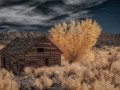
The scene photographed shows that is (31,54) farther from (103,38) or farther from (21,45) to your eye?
(103,38)

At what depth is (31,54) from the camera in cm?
3011

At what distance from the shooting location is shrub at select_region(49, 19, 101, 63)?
122 feet

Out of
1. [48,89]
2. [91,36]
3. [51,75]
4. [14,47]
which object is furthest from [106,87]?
[91,36]

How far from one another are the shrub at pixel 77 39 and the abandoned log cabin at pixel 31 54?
5624 millimetres

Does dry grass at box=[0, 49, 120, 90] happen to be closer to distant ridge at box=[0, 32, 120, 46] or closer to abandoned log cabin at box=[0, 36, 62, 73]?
abandoned log cabin at box=[0, 36, 62, 73]

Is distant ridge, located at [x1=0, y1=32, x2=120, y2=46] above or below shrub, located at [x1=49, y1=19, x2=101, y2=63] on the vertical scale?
below

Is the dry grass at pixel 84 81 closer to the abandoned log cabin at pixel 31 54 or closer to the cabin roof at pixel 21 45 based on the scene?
the abandoned log cabin at pixel 31 54

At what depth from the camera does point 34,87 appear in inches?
749

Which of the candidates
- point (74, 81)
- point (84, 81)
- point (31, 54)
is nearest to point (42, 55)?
point (31, 54)

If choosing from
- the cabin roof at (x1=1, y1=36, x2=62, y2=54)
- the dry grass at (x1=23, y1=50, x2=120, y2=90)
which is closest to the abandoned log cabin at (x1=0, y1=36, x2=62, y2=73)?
the cabin roof at (x1=1, y1=36, x2=62, y2=54)

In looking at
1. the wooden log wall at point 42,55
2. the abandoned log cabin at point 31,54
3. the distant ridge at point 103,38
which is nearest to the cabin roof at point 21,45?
the abandoned log cabin at point 31,54

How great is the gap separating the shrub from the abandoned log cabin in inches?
221

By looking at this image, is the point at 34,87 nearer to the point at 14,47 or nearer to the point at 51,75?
the point at 51,75

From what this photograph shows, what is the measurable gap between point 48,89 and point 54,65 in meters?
13.0
